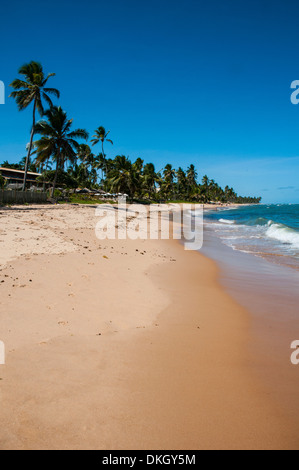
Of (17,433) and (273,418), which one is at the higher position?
(17,433)

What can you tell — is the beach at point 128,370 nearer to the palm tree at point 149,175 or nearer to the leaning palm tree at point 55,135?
the leaning palm tree at point 55,135

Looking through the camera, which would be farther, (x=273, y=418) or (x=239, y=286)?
(x=239, y=286)

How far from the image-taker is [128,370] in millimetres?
3393

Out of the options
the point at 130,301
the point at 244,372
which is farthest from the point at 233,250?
the point at 244,372

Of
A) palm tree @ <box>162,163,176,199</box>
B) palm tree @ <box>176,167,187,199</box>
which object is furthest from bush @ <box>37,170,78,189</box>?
palm tree @ <box>176,167,187,199</box>

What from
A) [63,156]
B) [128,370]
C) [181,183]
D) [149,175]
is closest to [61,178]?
Answer: [63,156]

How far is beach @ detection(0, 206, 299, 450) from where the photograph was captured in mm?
2480

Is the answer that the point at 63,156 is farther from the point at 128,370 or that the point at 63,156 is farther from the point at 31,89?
the point at 128,370

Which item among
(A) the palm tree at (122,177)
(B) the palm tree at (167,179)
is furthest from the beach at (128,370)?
(B) the palm tree at (167,179)

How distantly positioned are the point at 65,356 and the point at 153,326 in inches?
66.2

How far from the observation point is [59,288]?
577 cm

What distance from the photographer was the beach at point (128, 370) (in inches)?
97.7

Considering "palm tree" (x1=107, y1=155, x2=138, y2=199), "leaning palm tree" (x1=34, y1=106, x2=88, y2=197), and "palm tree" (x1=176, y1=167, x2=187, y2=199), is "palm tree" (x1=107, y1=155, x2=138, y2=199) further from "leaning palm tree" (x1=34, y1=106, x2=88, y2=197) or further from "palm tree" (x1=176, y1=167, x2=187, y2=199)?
"palm tree" (x1=176, y1=167, x2=187, y2=199)
